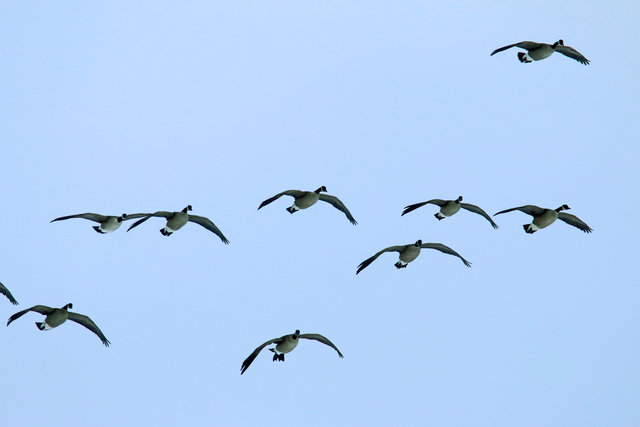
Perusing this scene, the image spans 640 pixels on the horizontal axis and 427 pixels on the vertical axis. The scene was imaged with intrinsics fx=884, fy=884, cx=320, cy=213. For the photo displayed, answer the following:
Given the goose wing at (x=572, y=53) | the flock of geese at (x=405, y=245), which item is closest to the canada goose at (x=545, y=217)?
the flock of geese at (x=405, y=245)

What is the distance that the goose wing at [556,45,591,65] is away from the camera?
86.9 ft

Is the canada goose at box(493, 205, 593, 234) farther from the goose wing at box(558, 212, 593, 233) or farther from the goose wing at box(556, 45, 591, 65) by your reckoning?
the goose wing at box(556, 45, 591, 65)

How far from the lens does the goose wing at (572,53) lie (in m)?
26.5

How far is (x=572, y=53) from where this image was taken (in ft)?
87.5

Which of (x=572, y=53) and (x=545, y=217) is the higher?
(x=572, y=53)

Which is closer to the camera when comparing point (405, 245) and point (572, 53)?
point (405, 245)

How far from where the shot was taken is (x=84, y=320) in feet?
88.7

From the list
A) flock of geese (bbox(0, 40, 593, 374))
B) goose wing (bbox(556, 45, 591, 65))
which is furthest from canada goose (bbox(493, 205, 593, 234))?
goose wing (bbox(556, 45, 591, 65))

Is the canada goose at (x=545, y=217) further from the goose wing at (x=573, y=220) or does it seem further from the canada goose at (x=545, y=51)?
the canada goose at (x=545, y=51)

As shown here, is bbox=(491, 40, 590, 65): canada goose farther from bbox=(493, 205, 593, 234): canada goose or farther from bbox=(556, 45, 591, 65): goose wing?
bbox=(493, 205, 593, 234): canada goose

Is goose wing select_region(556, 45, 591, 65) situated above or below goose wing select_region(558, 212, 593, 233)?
above

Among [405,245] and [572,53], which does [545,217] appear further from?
[572,53]

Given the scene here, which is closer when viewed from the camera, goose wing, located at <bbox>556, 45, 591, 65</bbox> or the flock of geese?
the flock of geese

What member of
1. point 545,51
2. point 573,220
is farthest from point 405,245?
point 545,51
